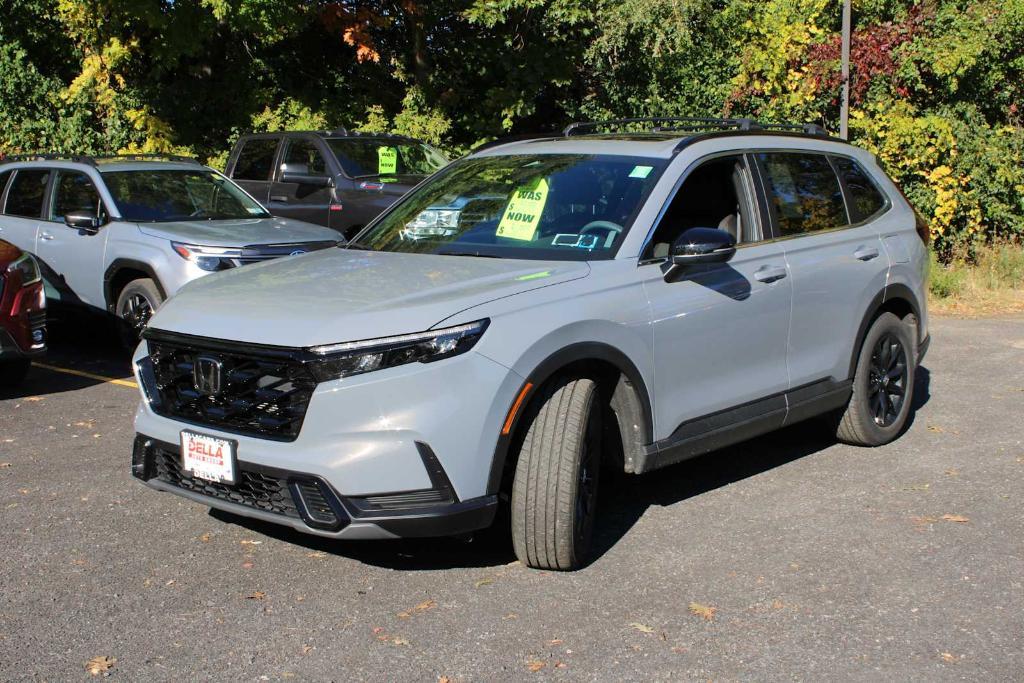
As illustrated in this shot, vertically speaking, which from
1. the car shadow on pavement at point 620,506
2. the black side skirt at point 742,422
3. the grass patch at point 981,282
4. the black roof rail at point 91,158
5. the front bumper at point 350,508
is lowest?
the grass patch at point 981,282

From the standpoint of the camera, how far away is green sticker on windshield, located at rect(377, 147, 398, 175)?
504 inches

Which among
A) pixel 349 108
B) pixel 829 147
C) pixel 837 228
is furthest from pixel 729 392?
pixel 349 108

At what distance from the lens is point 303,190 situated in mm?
12625

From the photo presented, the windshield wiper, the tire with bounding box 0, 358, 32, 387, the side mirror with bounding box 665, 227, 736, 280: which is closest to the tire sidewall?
the side mirror with bounding box 665, 227, 736, 280

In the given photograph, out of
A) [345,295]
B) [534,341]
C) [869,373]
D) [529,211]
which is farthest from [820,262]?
[345,295]

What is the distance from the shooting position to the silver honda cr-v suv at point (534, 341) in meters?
4.26

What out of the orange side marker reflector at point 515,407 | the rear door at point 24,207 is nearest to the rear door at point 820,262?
the orange side marker reflector at point 515,407

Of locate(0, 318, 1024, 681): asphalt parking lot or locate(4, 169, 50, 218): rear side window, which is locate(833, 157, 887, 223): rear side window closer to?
locate(0, 318, 1024, 681): asphalt parking lot

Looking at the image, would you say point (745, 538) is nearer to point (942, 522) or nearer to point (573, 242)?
point (942, 522)

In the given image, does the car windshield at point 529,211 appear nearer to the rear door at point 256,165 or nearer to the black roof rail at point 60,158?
the black roof rail at point 60,158

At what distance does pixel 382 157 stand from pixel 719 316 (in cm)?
816

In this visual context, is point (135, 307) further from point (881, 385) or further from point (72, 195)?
point (881, 385)

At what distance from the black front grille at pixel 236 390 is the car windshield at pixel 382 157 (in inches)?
311

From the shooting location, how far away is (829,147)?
6.72 meters
